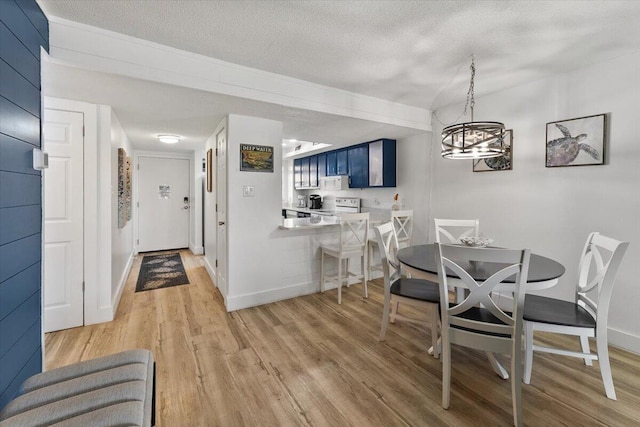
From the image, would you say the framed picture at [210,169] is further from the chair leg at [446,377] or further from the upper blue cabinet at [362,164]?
the chair leg at [446,377]

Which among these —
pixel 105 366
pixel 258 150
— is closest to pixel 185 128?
pixel 258 150

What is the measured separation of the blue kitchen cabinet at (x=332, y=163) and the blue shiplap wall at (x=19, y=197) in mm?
4284

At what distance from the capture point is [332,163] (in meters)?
5.59

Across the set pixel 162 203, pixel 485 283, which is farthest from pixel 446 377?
pixel 162 203

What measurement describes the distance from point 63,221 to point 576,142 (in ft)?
16.0

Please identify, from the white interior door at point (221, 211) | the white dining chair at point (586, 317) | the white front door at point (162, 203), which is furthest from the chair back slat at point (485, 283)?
the white front door at point (162, 203)

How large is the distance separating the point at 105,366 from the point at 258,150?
240 cm

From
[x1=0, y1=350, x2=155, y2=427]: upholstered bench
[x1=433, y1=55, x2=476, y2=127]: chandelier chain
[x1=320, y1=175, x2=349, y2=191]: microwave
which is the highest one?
[x1=433, y1=55, x2=476, y2=127]: chandelier chain

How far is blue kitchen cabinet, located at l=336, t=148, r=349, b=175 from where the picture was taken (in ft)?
16.9

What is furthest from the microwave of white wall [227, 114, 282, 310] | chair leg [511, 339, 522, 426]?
chair leg [511, 339, 522, 426]

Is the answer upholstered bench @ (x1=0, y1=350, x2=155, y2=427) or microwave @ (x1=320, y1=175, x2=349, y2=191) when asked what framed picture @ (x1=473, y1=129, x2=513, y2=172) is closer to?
microwave @ (x1=320, y1=175, x2=349, y2=191)

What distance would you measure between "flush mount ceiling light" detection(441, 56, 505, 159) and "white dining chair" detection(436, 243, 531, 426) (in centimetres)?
86

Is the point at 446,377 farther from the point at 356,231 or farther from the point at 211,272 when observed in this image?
the point at 211,272

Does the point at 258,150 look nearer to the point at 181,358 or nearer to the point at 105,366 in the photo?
the point at 181,358
